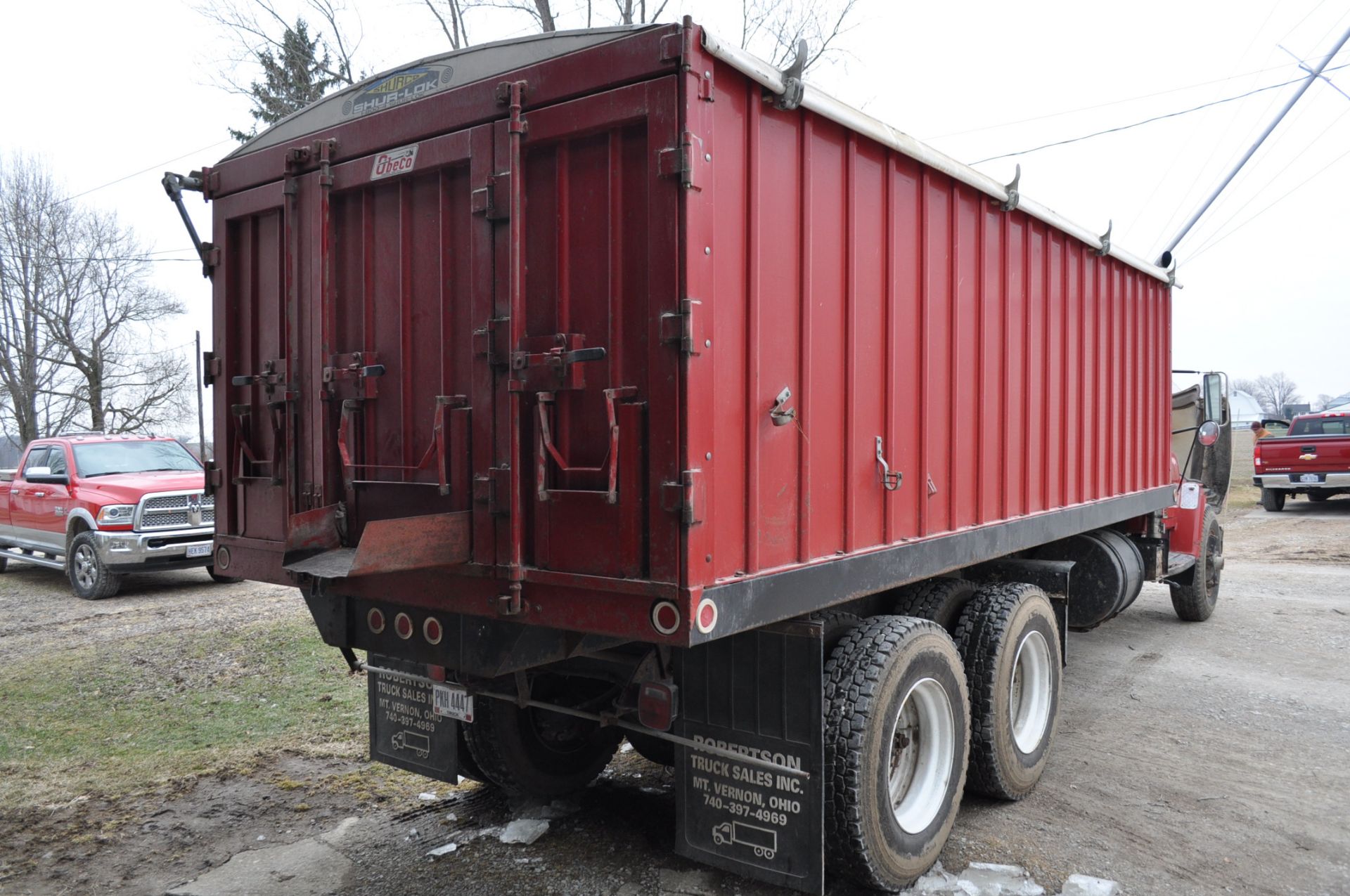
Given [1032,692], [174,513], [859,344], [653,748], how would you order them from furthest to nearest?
[174,513], [1032,692], [653,748], [859,344]

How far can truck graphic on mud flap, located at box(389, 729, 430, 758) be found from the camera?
445 centimetres

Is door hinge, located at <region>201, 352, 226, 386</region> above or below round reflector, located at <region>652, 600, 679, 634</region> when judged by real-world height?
above

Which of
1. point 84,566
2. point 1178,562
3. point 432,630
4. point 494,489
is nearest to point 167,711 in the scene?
point 432,630

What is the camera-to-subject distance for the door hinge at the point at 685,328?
9.29 ft

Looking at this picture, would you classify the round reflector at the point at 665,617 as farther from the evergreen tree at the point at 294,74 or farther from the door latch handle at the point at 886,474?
the evergreen tree at the point at 294,74

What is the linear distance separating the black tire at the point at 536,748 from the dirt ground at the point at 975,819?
0.61ft

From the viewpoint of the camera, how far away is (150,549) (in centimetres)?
1138

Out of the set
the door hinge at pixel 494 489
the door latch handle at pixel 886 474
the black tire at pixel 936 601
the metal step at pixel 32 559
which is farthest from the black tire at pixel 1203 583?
the metal step at pixel 32 559

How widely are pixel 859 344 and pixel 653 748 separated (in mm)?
2360

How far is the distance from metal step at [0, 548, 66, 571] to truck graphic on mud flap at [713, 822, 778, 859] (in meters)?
11.8

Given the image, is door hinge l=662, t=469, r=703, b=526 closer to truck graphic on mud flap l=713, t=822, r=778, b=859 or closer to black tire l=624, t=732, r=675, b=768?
truck graphic on mud flap l=713, t=822, r=778, b=859

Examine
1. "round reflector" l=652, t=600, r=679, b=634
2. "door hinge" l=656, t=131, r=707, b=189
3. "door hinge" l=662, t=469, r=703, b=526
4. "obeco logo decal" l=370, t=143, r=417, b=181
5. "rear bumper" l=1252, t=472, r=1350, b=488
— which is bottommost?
"rear bumper" l=1252, t=472, r=1350, b=488

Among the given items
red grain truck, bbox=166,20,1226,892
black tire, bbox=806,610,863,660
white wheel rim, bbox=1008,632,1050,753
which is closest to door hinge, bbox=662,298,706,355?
red grain truck, bbox=166,20,1226,892

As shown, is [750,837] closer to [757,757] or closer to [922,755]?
[757,757]
